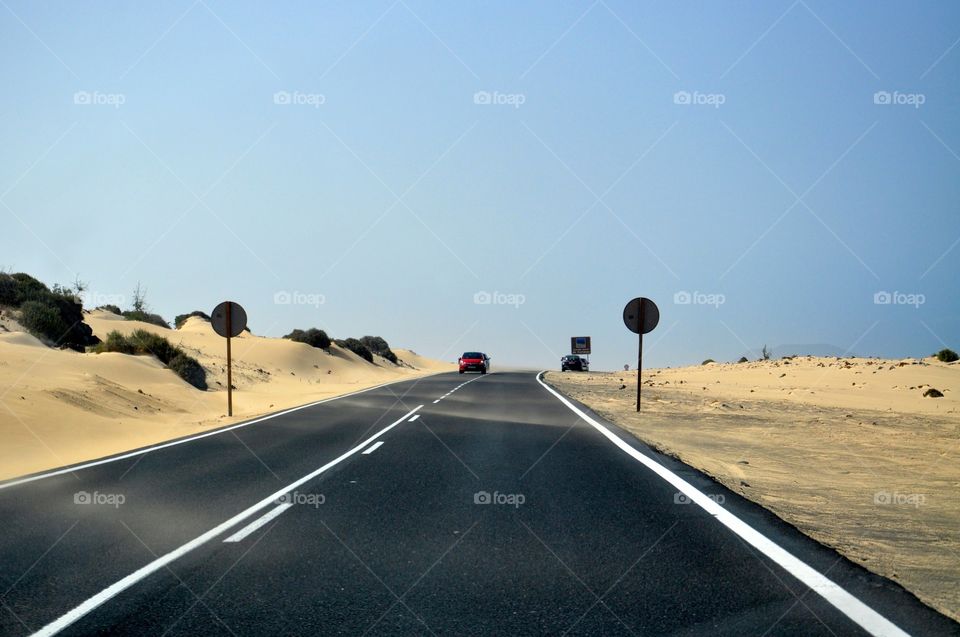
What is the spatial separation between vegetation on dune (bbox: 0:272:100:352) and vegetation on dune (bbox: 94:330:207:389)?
206 cm

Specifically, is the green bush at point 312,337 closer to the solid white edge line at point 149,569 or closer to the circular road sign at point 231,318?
the circular road sign at point 231,318

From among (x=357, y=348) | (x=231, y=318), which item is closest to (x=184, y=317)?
(x=357, y=348)

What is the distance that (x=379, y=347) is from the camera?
107m

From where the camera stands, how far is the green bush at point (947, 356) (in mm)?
50406

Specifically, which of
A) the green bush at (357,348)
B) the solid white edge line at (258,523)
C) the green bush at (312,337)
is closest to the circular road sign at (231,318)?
the solid white edge line at (258,523)

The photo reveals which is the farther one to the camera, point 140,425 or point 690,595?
point 140,425

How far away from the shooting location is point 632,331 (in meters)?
22.9

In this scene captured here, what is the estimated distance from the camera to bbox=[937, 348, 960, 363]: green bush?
50.4 m

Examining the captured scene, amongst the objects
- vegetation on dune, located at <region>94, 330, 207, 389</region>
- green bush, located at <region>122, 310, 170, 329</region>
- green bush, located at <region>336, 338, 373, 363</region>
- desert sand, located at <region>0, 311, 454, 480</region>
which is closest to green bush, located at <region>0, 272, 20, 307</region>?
desert sand, located at <region>0, 311, 454, 480</region>

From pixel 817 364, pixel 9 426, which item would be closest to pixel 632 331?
pixel 9 426

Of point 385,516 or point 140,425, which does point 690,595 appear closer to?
point 385,516

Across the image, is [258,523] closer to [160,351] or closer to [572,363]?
[160,351]

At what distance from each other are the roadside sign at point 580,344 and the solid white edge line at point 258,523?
87.9 meters

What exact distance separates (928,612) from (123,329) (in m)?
57.1
